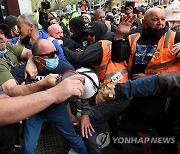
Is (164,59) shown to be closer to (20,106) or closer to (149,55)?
(149,55)

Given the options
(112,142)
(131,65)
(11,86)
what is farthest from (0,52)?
(112,142)

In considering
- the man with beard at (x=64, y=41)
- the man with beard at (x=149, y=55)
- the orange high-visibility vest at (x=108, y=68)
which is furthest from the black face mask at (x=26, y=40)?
the man with beard at (x=149, y=55)

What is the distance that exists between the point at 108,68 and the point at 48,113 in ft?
2.59

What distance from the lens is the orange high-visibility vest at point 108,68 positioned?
2418 millimetres

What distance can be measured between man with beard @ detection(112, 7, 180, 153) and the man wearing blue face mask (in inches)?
24.4

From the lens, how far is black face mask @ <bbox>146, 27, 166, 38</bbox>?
2.35 metres

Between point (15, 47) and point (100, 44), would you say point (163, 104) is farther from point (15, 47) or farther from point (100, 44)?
point (15, 47)

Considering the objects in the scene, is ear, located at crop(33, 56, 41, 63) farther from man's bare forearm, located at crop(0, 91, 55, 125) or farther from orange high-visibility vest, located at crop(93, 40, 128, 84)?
man's bare forearm, located at crop(0, 91, 55, 125)

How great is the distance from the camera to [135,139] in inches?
113

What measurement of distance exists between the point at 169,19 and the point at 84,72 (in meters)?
1.62

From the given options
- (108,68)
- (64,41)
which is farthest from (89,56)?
(64,41)

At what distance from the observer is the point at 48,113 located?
2.43m

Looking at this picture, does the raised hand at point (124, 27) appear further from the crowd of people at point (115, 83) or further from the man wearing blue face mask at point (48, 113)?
the man wearing blue face mask at point (48, 113)

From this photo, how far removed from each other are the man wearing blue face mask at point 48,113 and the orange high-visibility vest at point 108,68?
0.33 meters
